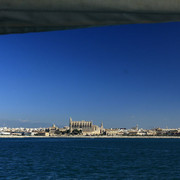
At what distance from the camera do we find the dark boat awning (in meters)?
1.18

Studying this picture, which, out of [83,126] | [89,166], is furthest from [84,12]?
[83,126]

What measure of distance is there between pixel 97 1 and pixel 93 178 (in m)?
17.4

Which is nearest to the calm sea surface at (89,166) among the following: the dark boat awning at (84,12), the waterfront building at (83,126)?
the dark boat awning at (84,12)

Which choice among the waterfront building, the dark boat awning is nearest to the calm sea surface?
the dark boat awning

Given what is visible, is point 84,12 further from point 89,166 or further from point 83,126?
point 83,126

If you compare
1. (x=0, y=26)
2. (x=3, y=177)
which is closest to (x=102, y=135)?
(x=3, y=177)

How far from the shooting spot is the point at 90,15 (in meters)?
1.23

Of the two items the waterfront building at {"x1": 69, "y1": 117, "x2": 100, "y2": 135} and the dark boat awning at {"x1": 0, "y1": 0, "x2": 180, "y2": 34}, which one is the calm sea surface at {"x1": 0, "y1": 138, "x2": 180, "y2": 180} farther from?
the waterfront building at {"x1": 69, "y1": 117, "x2": 100, "y2": 135}

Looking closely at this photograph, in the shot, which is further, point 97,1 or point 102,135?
point 102,135

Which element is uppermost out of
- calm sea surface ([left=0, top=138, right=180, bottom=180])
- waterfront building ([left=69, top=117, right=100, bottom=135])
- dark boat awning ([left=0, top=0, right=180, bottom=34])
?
waterfront building ([left=69, top=117, right=100, bottom=135])

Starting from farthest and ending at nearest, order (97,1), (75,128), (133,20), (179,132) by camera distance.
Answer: (179,132)
(75,128)
(133,20)
(97,1)

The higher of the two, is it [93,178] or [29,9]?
[29,9]

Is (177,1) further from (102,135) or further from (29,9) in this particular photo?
(102,135)

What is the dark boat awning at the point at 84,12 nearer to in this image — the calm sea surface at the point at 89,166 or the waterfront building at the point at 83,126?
the calm sea surface at the point at 89,166
